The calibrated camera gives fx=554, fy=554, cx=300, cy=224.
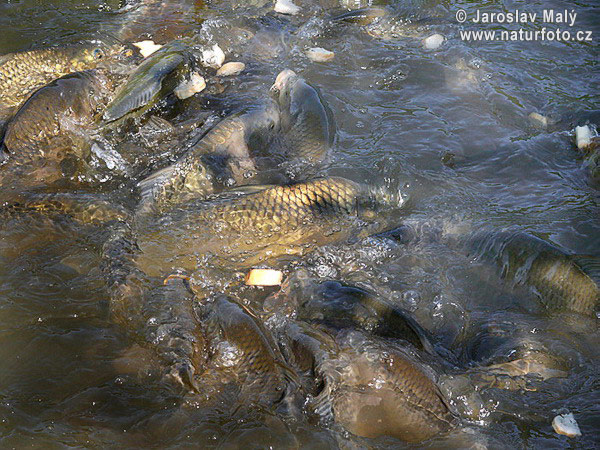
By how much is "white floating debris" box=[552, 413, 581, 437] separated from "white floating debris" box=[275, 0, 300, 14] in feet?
17.8

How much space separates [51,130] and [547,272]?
3820 mm

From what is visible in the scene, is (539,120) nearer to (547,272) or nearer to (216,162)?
(547,272)

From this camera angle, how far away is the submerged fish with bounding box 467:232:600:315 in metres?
3.14

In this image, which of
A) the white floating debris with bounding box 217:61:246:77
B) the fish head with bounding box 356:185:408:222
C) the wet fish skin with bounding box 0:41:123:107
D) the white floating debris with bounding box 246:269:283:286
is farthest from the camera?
the white floating debris with bounding box 217:61:246:77

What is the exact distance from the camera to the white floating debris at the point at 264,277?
348cm

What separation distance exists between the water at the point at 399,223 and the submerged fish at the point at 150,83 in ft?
1.43

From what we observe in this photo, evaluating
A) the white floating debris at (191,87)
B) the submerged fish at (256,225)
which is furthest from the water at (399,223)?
the white floating debris at (191,87)

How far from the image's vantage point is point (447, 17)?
6.58 meters

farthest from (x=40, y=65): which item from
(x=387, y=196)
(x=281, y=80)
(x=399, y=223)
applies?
(x=399, y=223)

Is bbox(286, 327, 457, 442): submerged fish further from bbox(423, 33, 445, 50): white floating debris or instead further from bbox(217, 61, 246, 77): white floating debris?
bbox(423, 33, 445, 50): white floating debris

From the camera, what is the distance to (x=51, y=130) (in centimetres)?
448

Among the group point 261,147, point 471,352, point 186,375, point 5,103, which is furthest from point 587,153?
point 5,103

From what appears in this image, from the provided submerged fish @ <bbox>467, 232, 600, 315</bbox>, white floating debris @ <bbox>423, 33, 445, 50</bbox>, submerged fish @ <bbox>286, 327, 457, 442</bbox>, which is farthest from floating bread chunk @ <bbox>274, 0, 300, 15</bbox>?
submerged fish @ <bbox>286, 327, 457, 442</bbox>

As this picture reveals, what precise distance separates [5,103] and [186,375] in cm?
378
